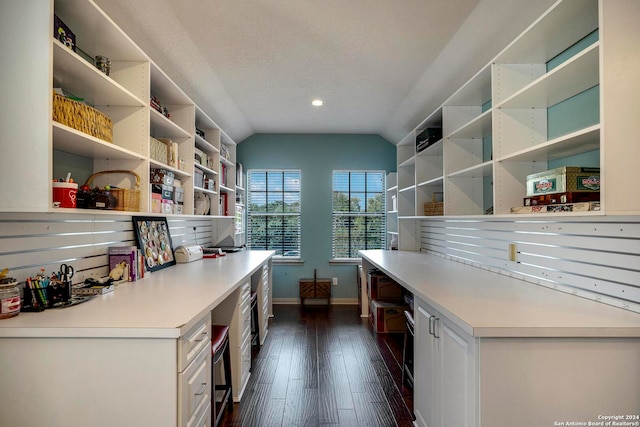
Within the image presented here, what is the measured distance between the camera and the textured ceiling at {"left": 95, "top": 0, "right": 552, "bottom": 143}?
2.03m

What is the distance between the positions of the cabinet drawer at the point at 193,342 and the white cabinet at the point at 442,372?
1123 mm

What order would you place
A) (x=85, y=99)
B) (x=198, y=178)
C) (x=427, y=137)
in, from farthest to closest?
(x=427, y=137) → (x=198, y=178) → (x=85, y=99)

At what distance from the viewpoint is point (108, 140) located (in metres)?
1.70

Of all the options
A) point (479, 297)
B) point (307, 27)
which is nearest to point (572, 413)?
point (479, 297)

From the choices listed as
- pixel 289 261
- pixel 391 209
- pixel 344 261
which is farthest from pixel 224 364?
pixel 391 209

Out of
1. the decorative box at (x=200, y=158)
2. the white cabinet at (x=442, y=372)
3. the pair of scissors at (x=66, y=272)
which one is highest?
the decorative box at (x=200, y=158)

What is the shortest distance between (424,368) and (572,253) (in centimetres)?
102

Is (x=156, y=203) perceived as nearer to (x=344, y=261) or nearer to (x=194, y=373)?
(x=194, y=373)

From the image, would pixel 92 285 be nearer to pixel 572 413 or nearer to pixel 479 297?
pixel 479 297

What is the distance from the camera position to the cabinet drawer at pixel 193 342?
49.7 inches

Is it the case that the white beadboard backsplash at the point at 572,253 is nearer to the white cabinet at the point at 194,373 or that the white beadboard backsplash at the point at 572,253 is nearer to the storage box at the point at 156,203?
the white cabinet at the point at 194,373

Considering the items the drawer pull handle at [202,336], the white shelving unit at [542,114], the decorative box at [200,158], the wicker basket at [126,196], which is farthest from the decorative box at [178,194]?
the white shelving unit at [542,114]

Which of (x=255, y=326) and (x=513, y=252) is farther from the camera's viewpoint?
(x=255, y=326)

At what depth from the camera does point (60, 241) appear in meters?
1.73
